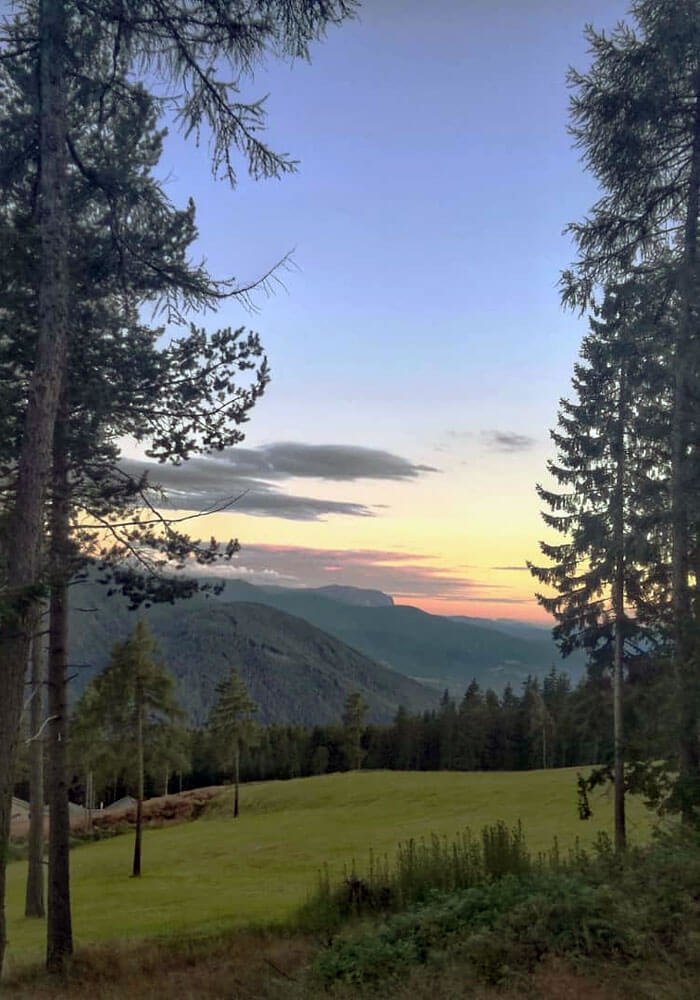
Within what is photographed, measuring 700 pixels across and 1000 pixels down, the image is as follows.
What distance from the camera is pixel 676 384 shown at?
14.0 metres

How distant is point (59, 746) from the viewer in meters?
12.6

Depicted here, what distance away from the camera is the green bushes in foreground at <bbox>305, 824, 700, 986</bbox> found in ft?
18.4

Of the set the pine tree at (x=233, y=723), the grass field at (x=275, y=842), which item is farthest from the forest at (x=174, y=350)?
the pine tree at (x=233, y=723)

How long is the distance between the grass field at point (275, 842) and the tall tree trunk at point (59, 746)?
1.26 m

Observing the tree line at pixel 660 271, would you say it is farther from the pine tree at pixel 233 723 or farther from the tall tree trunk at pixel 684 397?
the pine tree at pixel 233 723

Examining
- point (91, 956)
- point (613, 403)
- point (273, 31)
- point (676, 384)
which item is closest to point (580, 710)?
point (613, 403)

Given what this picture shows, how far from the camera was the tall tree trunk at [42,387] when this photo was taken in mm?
7012

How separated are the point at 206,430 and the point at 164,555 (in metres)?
1.91

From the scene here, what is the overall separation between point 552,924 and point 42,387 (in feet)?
22.8

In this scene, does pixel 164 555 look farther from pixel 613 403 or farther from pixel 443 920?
pixel 613 403

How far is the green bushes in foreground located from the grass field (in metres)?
4.53

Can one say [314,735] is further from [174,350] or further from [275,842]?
[174,350]

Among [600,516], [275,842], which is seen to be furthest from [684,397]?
[275,842]

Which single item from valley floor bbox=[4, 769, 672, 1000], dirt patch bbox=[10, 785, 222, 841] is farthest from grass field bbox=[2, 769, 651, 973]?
dirt patch bbox=[10, 785, 222, 841]
